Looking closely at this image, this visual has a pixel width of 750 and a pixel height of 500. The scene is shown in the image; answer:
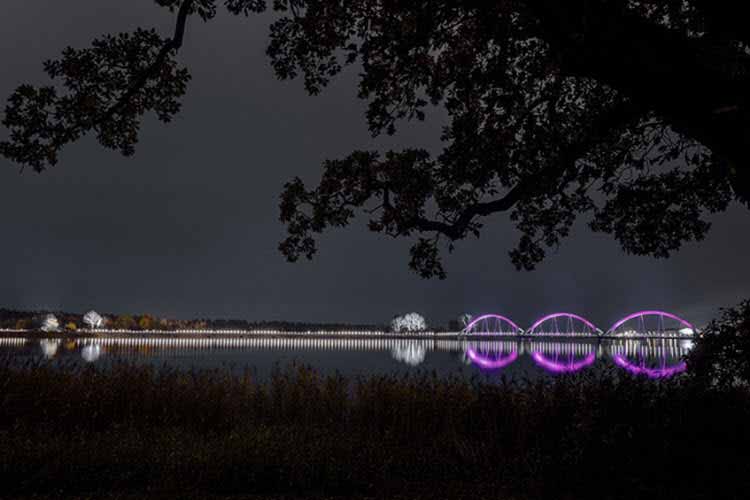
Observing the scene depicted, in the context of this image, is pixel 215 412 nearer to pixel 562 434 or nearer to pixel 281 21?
pixel 562 434

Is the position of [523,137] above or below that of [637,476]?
above

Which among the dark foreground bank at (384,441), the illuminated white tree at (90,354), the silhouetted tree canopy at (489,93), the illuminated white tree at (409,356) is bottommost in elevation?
the illuminated white tree at (409,356)

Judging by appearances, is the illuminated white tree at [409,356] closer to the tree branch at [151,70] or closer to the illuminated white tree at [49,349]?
the illuminated white tree at [49,349]

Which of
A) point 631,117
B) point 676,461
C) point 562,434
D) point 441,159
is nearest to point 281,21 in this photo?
point 441,159

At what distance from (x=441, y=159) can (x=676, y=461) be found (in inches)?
197

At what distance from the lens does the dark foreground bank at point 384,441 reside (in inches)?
261

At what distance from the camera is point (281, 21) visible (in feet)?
27.7

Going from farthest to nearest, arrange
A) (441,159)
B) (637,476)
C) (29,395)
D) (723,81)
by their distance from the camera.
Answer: (29,395) < (441,159) < (637,476) < (723,81)

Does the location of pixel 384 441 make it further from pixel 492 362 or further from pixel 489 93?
pixel 492 362

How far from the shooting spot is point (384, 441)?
8930 mm

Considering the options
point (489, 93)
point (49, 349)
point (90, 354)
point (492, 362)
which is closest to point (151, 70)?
point (489, 93)

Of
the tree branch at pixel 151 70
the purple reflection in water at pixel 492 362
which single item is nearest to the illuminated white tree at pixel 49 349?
the purple reflection in water at pixel 492 362

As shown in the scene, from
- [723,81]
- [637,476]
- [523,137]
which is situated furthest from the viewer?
[523,137]

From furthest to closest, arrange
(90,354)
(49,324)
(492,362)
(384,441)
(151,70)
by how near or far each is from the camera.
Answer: (49,324) → (492,362) → (90,354) → (384,441) → (151,70)
